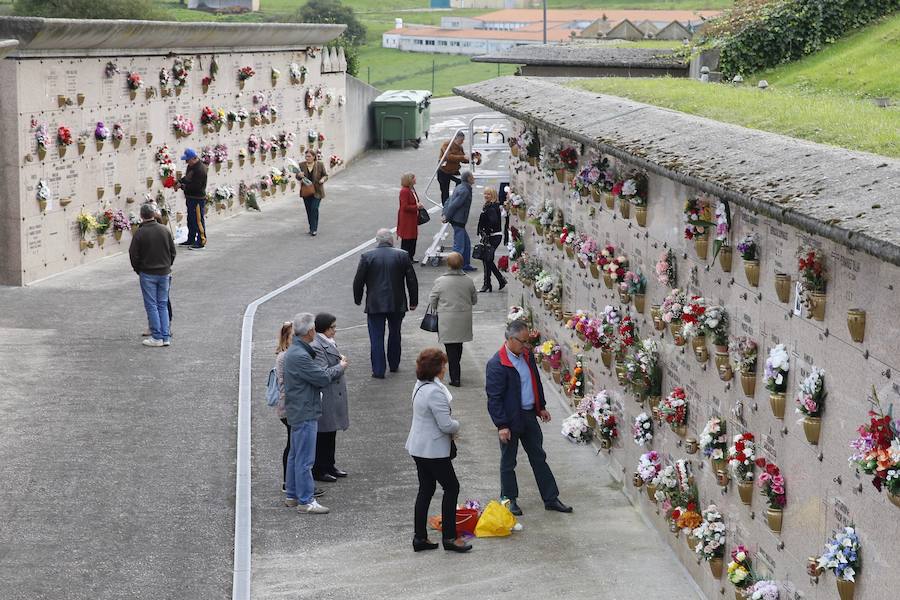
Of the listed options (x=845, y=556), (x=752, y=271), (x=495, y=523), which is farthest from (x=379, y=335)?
(x=845, y=556)

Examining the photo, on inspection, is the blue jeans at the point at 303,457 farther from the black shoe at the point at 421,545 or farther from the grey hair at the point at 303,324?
the black shoe at the point at 421,545

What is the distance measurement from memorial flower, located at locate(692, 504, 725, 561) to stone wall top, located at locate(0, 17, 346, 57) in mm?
11956

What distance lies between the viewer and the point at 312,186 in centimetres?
2305

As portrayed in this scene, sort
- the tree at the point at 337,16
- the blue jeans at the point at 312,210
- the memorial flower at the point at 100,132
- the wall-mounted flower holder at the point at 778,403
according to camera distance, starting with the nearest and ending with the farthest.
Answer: the wall-mounted flower holder at the point at 778,403 → the memorial flower at the point at 100,132 → the blue jeans at the point at 312,210 → the tree at the point at 337,16

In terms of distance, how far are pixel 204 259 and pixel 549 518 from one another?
1150 cm

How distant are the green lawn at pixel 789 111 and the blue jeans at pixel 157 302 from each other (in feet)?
17.2

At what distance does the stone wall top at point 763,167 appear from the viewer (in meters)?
6.10

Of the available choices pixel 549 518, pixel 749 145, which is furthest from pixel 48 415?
pixel 749 145

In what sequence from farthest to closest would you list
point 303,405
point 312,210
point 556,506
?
point 312,210
point 556,506
point 303,405

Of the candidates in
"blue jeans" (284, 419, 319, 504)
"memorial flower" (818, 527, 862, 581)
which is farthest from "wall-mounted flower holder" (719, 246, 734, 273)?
"blue jeans" (284, 419, 319, 504)

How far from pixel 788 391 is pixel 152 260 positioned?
9.40 m

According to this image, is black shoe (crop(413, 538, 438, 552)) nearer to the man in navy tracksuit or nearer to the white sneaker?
the man in navy tracksuit

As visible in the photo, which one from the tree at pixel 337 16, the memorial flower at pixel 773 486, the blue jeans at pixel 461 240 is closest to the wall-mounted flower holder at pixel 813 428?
the memorial flower at pixel 773 486

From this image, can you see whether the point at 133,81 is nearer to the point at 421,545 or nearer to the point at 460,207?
the point at 460,207
